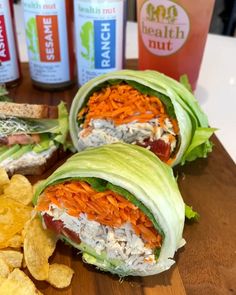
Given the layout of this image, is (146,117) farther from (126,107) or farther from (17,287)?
(17,287)

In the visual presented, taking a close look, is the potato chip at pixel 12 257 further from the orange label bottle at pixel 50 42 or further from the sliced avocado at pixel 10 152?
the orange label bottle at pixel 50 42

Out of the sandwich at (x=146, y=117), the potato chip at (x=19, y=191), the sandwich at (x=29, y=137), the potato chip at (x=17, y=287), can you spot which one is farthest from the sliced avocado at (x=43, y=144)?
the potato chip at (x=17, y=287)

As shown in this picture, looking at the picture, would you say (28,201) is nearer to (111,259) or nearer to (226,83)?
(111,259)

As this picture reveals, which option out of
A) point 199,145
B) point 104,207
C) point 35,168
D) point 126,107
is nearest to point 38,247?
point 104,207

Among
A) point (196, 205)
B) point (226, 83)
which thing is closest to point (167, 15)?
point (226, 83)

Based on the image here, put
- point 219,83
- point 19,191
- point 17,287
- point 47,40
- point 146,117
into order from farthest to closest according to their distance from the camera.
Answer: point 219,83
point 47,40
point 146,117
point 19,191
point 17,287
